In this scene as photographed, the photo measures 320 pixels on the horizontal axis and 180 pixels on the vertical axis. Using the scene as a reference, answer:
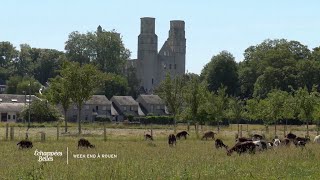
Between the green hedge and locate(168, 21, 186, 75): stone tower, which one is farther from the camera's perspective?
locate(168, 21, 186, 75): stone tower

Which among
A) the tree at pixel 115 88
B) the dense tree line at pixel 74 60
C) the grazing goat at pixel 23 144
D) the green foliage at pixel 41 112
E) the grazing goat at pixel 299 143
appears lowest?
the grazing goat at pixel 23 144

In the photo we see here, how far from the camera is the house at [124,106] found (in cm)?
11662

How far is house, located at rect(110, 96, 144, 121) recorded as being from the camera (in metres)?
117

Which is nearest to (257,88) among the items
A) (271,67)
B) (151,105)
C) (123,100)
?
(271,67)

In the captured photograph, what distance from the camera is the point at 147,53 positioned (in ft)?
538

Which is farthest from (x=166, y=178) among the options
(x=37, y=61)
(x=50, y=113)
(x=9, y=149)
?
(x=37, y=61)

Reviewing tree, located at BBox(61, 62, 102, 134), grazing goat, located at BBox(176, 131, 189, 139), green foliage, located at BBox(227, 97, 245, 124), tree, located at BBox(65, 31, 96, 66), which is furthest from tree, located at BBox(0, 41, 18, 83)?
grazing goat, located at BBox(176, 131, 189, 139)

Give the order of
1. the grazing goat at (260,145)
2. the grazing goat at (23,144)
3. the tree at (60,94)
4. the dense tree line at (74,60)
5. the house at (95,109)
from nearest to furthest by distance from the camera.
→ the grazing goat at (260,145)
the grazing goat at (23,144)
the tree at (60,94)
the house at (95,109)
the dense tree line at (74,60)

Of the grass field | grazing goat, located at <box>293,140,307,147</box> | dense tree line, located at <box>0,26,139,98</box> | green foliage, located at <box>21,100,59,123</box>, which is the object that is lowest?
the grass field

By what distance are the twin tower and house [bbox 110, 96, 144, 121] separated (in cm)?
3587

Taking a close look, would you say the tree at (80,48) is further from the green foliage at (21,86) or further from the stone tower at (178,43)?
the stone tower at (178,43)

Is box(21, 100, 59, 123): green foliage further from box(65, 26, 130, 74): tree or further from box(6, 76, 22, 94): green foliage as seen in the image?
box(65, 26, 130, 74): tree

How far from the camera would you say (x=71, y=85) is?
54.5m

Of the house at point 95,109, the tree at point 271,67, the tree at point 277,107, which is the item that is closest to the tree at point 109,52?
the house at point 95,109
